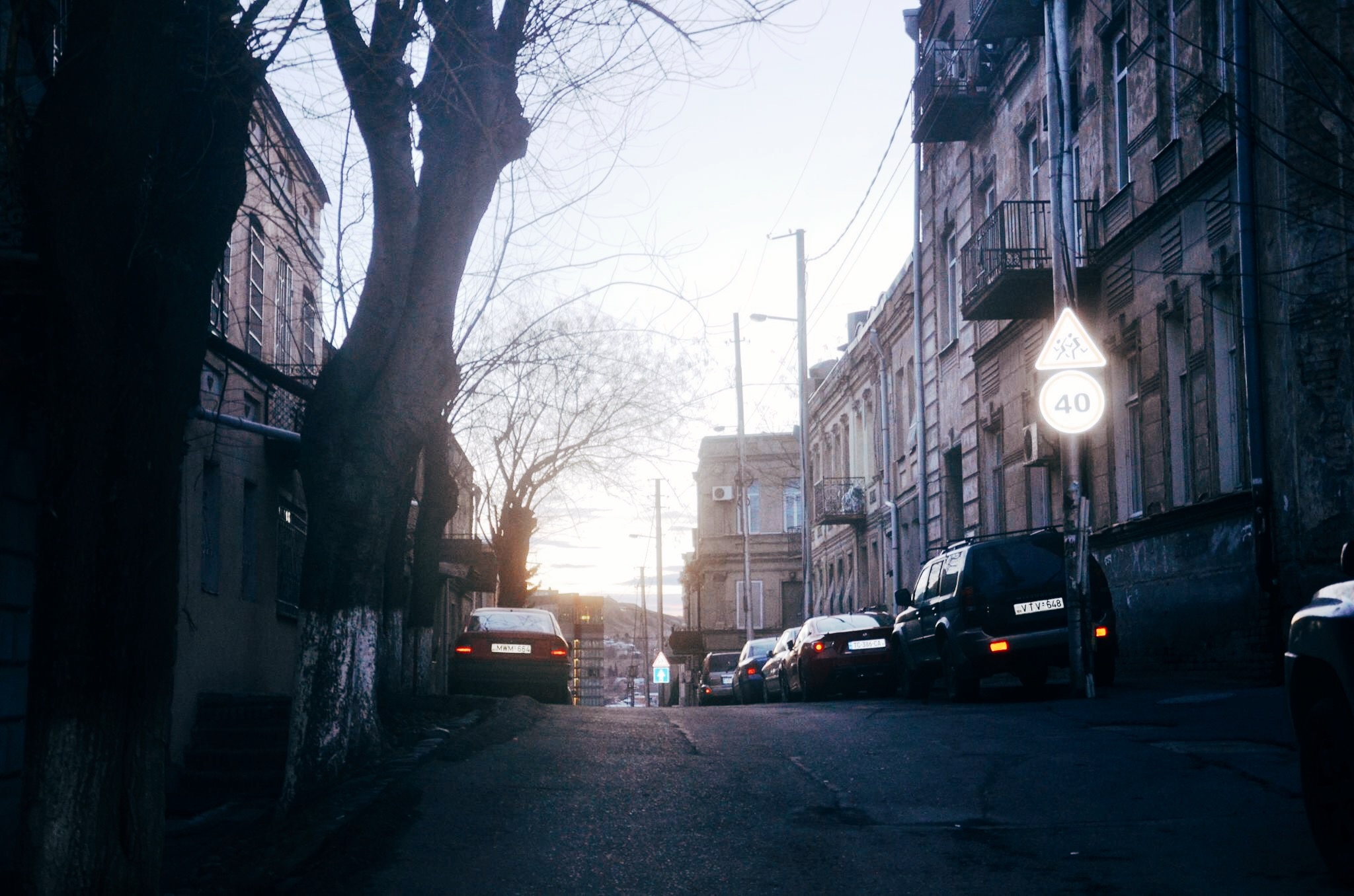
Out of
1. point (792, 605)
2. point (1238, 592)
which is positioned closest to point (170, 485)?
point (1238, 592)

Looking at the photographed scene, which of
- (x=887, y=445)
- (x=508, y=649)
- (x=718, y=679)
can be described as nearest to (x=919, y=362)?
(x=887, y=445)

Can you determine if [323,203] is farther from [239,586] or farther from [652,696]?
[652,696]

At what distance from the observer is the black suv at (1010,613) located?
653 inches

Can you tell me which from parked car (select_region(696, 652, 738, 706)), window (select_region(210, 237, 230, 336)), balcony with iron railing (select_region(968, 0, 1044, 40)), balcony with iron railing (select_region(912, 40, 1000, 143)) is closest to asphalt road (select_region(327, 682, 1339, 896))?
window (select_region(210, 237, 230, 336))

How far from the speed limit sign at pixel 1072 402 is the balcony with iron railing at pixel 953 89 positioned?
12821mm

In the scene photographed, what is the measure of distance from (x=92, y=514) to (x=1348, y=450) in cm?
1297

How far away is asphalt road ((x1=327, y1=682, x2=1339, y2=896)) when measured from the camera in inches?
266

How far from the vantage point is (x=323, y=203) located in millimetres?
18766

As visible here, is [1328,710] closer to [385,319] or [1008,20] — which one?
[385,319]

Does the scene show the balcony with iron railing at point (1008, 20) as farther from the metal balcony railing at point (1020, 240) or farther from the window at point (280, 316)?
the window at point (280, 316)

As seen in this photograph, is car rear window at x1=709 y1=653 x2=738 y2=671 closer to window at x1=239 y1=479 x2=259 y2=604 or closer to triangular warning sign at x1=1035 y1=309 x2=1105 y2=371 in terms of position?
window at x1=239 y1=479 x2=259 y2=604

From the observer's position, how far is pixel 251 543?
63.0ft

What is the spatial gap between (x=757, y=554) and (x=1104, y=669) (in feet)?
161

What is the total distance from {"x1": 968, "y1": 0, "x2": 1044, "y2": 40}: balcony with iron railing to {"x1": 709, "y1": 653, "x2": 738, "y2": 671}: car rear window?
17054 mm
